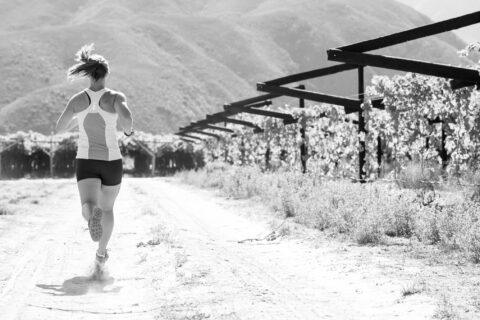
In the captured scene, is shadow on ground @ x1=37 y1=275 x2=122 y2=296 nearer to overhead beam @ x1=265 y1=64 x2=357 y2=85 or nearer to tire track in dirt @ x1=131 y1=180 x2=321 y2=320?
tire track in dirt @ x1=131 y1=180 x2=321 y2=320

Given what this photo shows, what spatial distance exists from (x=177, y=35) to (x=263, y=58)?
20326 millimetres

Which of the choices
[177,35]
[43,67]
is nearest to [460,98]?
[43,67]

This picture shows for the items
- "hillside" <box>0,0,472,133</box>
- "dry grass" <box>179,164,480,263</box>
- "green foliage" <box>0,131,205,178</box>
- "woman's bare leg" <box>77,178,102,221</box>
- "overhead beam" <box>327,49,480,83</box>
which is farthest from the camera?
"hillside" <box>0,0,472,133</box>

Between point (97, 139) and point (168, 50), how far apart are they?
125285 mm

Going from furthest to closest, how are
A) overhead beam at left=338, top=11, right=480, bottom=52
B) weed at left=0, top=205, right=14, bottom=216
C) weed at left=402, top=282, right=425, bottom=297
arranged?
weed at left=0, top=205, right=14, bottom=216 < overhead beam at left=338, top=11, right=480, bottom=52 < weed at left=402, top=282, right=425, bottom=297

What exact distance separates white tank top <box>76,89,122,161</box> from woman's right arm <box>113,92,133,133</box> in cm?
8

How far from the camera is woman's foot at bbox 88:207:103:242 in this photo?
6148 millimetres

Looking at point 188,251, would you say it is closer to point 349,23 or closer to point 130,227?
point 130,227

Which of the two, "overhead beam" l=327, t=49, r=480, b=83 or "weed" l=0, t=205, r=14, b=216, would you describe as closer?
"overhead beam" l=327, t=49, r=480, b=83

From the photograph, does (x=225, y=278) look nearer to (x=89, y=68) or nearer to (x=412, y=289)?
(x=412, y=289)

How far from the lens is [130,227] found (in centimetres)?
1113

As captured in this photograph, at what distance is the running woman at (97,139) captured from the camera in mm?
6426

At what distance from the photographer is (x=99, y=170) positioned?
643cm

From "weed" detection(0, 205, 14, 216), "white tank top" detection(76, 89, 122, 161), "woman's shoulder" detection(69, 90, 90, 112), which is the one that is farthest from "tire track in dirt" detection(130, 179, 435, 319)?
"weed" detection(0, 205, 14, 216)
